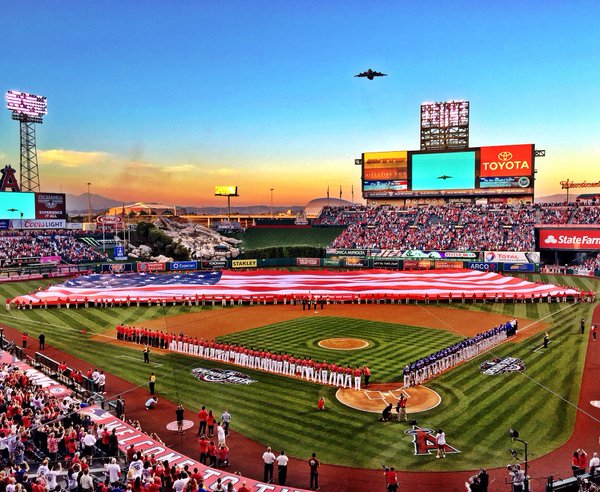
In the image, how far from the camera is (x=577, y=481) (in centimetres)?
1326

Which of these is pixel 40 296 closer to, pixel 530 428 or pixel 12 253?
pixel 12 253

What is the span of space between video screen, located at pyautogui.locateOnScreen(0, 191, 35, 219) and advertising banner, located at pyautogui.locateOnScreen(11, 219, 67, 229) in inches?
40.7

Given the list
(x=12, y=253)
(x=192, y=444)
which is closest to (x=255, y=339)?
(x=192, y=444)

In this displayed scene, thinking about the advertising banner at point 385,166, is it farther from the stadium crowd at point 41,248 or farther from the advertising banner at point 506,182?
the stadium crowd at point 41,248

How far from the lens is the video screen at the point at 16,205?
67.4m

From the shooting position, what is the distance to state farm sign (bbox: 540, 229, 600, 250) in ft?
207

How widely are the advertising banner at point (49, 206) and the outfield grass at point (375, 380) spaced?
1550 inches

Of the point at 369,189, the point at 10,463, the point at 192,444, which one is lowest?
the point at 192,444

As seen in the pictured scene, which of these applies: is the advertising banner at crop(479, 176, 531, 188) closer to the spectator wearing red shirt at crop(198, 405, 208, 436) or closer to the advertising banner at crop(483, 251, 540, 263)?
the advertising banner at crop(483, 251, 540, 263)

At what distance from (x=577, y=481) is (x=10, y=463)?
14771 mm

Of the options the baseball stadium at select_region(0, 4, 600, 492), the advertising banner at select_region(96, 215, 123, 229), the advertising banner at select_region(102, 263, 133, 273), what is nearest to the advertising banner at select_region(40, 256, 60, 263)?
the baseball stadium at select_region(0, 4, 600, 492)

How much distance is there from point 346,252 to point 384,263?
22.8ft

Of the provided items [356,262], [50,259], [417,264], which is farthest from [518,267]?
[50,259]

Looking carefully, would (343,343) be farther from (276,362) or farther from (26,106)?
(26,106)
